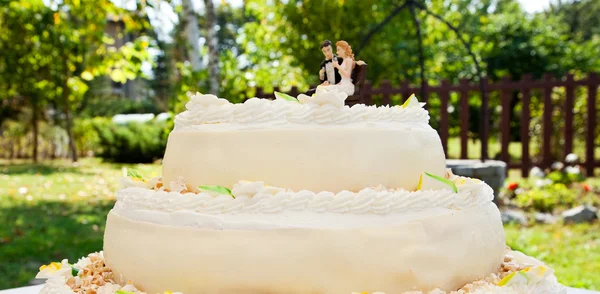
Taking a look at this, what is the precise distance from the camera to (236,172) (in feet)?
9.04

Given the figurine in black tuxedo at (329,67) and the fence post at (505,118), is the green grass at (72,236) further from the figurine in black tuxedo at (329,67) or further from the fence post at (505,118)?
the figurine in black tuxedo at (329,67)

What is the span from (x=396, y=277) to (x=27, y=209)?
34.1 ft

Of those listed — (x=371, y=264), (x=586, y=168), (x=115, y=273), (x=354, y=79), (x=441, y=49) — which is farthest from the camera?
(x=441, y=49)

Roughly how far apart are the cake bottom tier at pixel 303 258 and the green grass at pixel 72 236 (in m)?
4.13

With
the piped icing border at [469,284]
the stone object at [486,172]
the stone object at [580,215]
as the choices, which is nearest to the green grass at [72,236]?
the stone object at [580,215]

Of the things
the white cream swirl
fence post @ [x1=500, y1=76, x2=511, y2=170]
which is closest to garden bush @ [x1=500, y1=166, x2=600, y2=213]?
fence post @ [x1=500, y1=76, x2=511, y2=170]

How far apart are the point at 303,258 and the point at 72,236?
7228 millimetres

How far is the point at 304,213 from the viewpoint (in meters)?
2.57

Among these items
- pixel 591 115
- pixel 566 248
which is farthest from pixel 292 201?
pixel 591 115

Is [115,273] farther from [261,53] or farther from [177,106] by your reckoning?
[261,53]

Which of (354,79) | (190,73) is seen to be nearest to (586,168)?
(190,73)

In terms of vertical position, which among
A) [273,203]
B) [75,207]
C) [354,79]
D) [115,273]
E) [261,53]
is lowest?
[75,207]

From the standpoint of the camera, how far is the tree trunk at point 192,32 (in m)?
9.80

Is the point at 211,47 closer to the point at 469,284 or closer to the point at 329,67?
the point at 329,67
